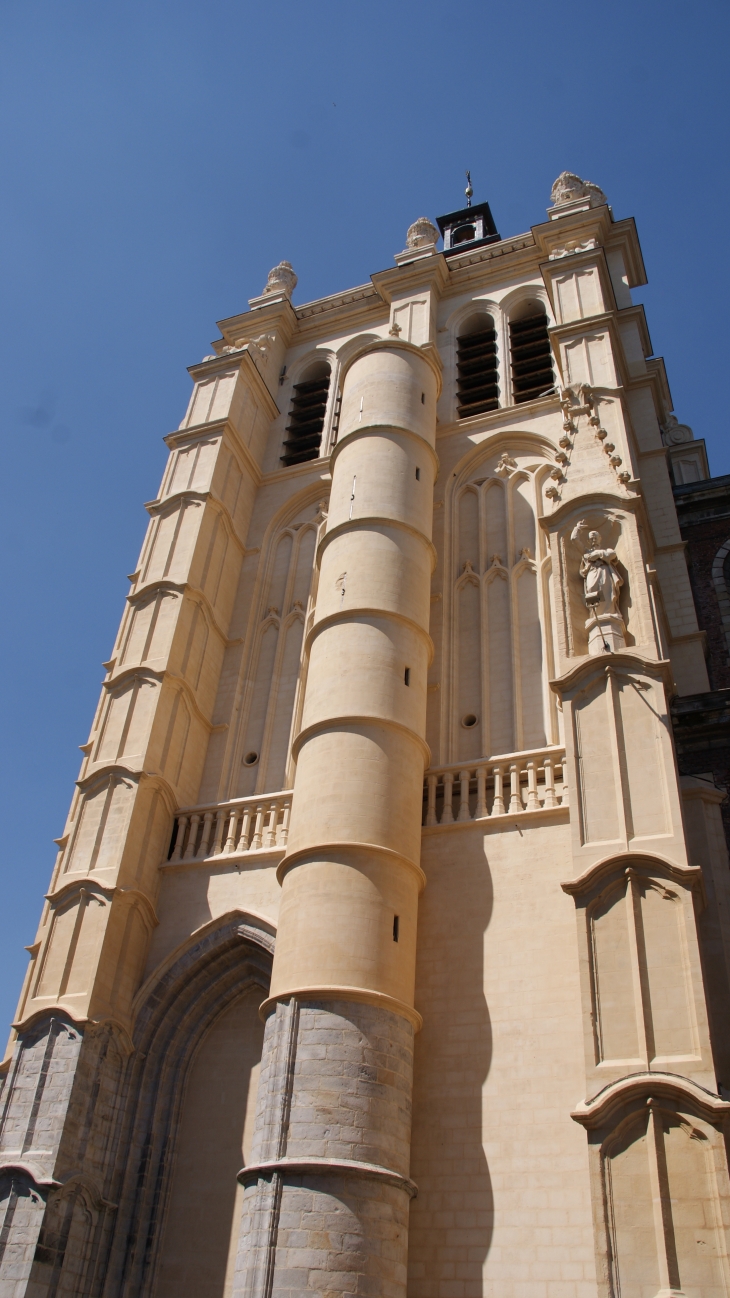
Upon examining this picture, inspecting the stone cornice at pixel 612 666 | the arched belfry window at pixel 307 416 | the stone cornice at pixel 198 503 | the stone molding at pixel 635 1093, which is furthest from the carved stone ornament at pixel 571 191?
the stone molding at pixel 635 1093

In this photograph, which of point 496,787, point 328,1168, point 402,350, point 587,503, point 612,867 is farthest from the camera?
point 402,350

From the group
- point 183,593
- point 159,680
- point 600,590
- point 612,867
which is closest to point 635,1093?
point 612,867

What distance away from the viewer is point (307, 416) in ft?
73.6

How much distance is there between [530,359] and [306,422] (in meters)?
4.71

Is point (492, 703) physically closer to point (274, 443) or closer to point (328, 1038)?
point (328, 1038)

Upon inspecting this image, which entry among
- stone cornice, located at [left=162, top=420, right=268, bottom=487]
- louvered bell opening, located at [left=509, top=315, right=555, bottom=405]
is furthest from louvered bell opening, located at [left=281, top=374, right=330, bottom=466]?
louvered bell opening, located at [left=509, top=315, right=555, bottom=405]

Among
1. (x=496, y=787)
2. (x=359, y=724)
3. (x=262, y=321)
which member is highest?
(x=262, y=321)

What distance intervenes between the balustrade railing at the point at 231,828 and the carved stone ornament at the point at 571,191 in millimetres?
14987

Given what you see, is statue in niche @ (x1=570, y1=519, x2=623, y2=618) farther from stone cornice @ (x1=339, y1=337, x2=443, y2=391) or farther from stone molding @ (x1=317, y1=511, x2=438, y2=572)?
stone cornice @ (x1=339, y1=337, x2=443, y2=391)

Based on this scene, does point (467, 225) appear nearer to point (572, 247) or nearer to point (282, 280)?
point (282, 280)

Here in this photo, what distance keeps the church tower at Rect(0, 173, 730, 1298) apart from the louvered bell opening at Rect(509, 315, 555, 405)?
278 millimetres

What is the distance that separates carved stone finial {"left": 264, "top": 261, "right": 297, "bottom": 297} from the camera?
84.7 ft

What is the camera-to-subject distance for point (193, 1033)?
13.1m

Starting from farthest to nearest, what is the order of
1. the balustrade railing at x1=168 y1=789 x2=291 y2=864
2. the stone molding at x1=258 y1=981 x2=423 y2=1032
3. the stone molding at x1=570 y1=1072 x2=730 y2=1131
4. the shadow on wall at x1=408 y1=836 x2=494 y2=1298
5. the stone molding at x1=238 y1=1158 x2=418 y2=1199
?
1. the balustrade railing at x1=168 y1=789 x2=291 y2=864
2. the stone molding at x1=258 y1=981 x2=423 y2=1032
3. the shadow on wall at x1=408 y1=836 x2=494 y2=1298
4. the stone molding at x1=238 y1=1158 x2=418 y2=1199
5. the stone molding at x1=570 y1=1072 x2=730 y2=1131
